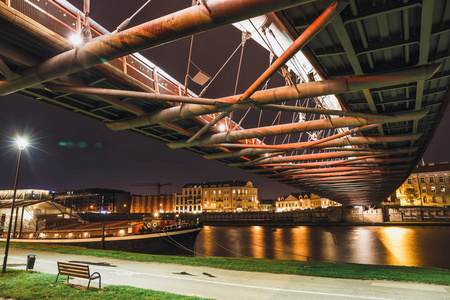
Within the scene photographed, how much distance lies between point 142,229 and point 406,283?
26.6 meters

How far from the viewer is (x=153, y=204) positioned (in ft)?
526

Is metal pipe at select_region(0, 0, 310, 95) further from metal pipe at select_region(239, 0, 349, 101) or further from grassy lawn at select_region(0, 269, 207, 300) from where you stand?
grassy lawn at select_region(0, 269, 207, 300)

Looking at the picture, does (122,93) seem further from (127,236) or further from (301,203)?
(301,203)

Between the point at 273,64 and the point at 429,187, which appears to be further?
the point at 429,187

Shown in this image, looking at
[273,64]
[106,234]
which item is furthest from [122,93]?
[106,234]

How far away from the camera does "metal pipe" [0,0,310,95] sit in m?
6.29

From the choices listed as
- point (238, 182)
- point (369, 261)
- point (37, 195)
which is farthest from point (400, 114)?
point (238, 182)

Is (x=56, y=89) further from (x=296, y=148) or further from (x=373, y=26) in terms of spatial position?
(x=296, y=148)

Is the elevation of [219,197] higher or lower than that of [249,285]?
higher

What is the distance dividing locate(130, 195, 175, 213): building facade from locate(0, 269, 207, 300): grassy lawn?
14678 centimetres

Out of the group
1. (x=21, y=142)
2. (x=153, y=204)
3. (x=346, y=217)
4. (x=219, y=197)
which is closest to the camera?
(x=21, y=142)

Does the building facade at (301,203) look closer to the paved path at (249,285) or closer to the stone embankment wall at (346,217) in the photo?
the stone embankment wall at (346,217)

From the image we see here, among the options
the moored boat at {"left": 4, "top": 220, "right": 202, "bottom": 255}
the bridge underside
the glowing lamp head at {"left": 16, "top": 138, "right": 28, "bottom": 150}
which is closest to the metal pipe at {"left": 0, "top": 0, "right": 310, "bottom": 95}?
the bridge underside

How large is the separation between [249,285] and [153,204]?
515 ft
